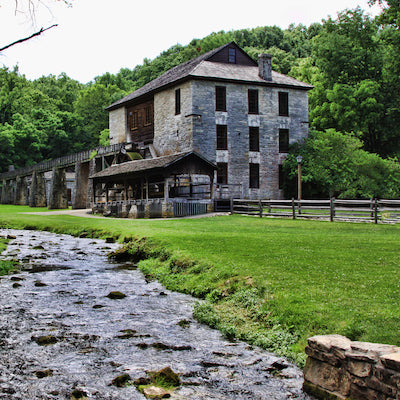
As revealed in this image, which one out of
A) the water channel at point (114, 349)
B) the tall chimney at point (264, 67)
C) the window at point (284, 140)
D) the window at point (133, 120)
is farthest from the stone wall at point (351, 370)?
the window at point (133, 120)

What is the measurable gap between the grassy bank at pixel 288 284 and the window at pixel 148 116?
30076 mm

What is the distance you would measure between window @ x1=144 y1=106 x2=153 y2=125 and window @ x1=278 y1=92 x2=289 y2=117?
11.9m

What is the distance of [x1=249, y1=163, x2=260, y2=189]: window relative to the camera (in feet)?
130

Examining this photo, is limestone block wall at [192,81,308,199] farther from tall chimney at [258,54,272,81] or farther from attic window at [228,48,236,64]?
attic window at [228,48,236,64]

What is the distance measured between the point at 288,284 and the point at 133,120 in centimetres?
4005

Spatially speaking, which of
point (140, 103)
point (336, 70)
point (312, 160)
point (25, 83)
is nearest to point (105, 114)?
point (25, 83)

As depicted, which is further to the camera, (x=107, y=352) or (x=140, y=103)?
(x=140, y=103)

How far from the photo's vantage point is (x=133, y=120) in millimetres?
46281

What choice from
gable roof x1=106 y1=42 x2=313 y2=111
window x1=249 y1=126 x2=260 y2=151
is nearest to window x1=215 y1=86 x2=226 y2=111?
gable roof x1=106 y1=42 x2=313 y2=111

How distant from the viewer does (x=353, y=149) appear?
1572 inches

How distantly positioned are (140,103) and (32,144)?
1192 inches

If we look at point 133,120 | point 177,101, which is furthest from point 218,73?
point 133,120

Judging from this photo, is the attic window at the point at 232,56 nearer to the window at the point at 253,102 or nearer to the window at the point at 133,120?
the window at the point at 253,102

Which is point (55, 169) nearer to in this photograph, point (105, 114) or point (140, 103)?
point (140, 103)
